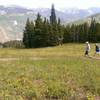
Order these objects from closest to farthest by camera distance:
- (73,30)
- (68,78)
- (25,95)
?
(25,95)
(68,78)
(73,30)

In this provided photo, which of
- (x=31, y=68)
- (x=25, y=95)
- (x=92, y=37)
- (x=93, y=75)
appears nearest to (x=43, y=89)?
(x=25, y=95)

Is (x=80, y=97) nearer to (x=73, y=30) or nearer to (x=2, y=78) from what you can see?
(x=2, y=78)

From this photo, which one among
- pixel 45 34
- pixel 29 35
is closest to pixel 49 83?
pixel 45 34

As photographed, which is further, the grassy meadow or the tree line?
the tree line

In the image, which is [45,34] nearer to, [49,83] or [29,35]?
[29,35]

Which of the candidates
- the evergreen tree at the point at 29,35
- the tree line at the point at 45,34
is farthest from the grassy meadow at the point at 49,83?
the evergreen tree at the point at 29,35

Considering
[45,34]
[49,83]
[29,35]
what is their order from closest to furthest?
[49,83] → [45,34] → [29,35]

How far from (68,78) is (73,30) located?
14646 cm

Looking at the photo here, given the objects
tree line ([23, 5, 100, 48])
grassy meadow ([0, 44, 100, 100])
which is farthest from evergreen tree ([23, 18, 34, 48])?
grassy meadow ([0, 44, 100, 100])

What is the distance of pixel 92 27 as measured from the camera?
16412 centimetres

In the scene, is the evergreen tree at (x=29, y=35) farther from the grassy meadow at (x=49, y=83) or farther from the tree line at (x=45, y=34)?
the grassy meadow at (x=49, y=83)

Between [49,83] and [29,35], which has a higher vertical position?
[49,83]

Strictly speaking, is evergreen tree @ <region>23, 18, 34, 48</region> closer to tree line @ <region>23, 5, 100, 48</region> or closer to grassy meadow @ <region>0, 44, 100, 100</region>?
tree line @ <region>23, 5, 100, 48</region>

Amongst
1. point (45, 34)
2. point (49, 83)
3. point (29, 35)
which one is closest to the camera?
point (49, 83)
